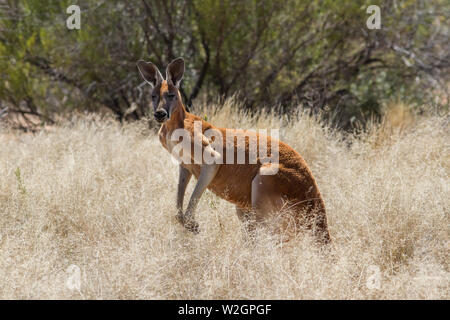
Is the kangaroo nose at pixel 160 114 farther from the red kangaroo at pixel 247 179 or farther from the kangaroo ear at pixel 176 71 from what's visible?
the kangaroo ear at pixel 176 71

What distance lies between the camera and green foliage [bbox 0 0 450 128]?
7699mm

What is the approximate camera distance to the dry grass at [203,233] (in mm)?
2812

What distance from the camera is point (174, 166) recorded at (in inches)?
191

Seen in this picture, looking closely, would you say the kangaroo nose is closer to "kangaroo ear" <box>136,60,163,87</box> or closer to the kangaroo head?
the kangaroo head

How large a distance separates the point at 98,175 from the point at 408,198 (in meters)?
2.71

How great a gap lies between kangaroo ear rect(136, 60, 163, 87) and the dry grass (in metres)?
0.95

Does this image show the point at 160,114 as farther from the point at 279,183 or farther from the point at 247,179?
the point at 279,183

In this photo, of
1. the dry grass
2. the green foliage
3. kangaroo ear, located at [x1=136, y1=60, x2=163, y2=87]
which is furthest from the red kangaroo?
the green foliage

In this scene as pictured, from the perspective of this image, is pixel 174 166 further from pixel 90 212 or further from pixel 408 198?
pixel 408 198

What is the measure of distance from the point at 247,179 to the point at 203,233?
1.56 ft

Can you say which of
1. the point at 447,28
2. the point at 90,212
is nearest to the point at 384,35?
the point at 447,28

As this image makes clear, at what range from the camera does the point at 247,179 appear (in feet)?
11.3

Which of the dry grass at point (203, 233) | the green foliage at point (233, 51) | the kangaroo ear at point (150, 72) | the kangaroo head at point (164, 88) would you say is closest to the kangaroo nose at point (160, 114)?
the kangaroo head at point (164, 88)

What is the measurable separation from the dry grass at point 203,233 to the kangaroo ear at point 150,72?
0.95m
